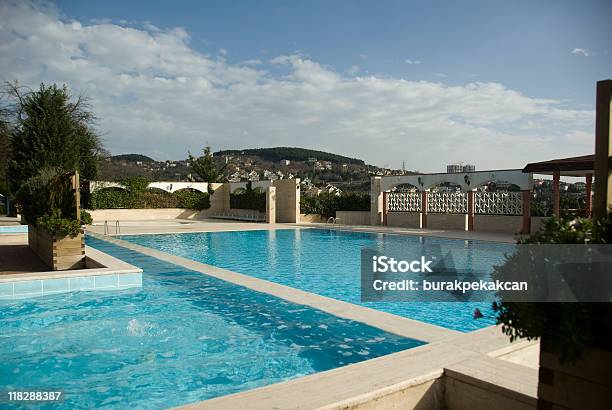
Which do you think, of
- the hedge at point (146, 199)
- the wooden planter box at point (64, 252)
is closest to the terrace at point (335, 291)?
the wooden planter box at point (64, 252)

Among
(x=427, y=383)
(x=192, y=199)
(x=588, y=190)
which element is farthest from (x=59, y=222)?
(x=192, y=199)

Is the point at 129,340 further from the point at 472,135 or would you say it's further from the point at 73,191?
the point at 472,135

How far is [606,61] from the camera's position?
40.2 ft

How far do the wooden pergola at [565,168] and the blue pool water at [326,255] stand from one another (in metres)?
2.96

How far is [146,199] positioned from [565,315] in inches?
1152

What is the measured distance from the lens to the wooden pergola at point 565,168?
43.4 ft

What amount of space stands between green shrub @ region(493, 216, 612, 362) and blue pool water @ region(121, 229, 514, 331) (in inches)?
129

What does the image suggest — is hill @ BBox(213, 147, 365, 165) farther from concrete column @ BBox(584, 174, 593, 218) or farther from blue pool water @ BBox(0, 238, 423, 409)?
blue pool water @ BBox(0, 238, 423, 409)

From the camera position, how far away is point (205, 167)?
39.1 metres

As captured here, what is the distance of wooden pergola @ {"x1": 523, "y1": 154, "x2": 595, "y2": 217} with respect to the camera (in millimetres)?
13242

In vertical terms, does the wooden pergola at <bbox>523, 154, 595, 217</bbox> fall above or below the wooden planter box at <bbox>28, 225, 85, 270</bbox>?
above

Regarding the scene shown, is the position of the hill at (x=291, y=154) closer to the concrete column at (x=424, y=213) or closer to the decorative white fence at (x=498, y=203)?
the concrete column at (x=424, y=213)

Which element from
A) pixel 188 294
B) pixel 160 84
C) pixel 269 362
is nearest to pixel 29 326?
pixel 188 294

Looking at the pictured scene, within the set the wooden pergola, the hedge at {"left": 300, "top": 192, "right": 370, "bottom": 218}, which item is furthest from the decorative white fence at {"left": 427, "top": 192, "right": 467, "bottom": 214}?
the hedge at {"left": 300, "top": 192, "right": 370, "bottom": 218}
